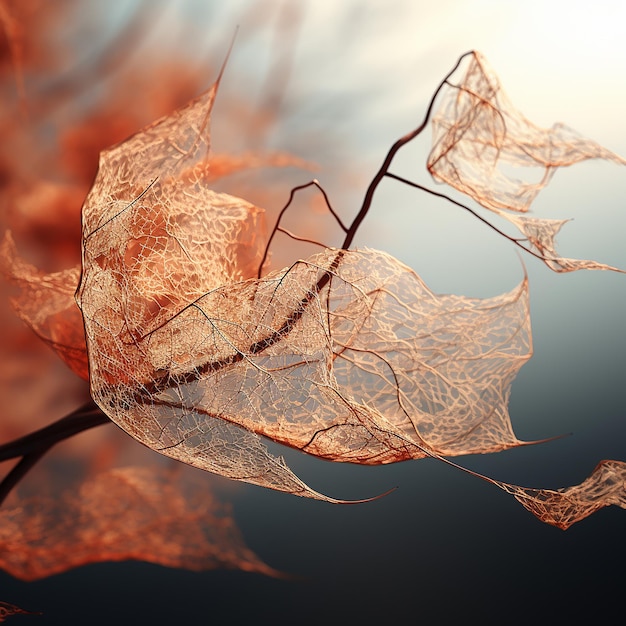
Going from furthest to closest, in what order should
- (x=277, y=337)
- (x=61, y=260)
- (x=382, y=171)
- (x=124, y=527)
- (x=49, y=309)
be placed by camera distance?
(x=124, y=527), (x=61, y=260), (x=49, y=309), (x=382, y=171), (x=277, y=337)

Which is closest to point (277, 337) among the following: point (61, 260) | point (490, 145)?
point (490, 145)

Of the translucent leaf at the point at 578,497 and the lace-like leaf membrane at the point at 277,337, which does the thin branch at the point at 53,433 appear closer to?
the lace-like leaf membrane at the point at 277,337

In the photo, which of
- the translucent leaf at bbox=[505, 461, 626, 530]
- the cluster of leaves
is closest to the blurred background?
the cluster of leaves

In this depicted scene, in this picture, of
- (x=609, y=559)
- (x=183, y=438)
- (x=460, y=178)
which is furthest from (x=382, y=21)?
(x=609, y=559)

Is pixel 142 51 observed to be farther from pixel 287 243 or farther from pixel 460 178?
pixel 460 178

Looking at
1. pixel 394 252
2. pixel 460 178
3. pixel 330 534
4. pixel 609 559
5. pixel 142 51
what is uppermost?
pixel 142 51

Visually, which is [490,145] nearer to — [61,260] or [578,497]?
[578,497]
